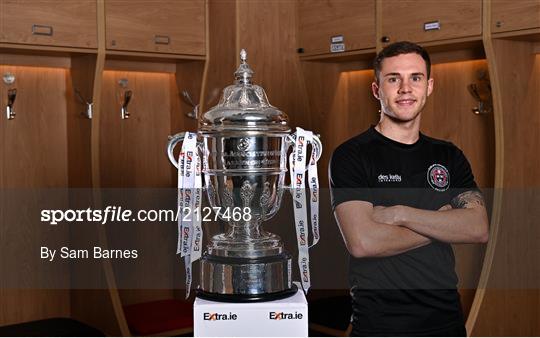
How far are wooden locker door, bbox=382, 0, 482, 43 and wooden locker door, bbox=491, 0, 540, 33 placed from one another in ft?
0.29


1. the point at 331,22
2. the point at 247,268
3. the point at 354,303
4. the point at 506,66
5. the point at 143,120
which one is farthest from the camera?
the point at 143,120

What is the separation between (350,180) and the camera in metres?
2.30

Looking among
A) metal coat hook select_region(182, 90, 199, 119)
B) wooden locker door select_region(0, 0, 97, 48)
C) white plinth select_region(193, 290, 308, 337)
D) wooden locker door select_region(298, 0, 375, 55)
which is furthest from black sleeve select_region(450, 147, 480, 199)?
metal coat hook select_region(182, 90, 199, 119)

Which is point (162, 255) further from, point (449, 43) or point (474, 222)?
point (474, 222)

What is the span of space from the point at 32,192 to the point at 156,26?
4.03 ft

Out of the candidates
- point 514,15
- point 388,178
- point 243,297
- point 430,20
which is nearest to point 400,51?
point 388,178

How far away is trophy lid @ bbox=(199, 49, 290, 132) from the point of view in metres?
1.92

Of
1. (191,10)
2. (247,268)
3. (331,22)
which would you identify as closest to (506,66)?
(331,22)

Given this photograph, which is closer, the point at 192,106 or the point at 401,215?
the point at 401,215

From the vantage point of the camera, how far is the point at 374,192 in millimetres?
2334

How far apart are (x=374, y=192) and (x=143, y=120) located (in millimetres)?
3149

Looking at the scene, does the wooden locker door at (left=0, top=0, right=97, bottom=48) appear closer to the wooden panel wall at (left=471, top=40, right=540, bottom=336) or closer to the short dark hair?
the wooden panel wall at (left=471, top=40, right=540, bottom=336)
